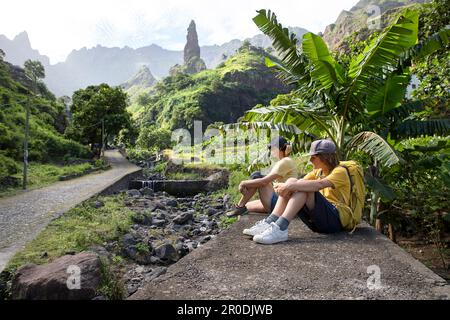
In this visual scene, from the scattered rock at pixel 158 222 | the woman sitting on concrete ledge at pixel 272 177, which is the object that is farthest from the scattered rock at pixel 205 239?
the woman sitting on concrete ledge at pixel 272 177

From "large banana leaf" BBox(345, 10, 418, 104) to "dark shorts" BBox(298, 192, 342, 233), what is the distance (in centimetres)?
252

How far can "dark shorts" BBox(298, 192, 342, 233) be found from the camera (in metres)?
3.70

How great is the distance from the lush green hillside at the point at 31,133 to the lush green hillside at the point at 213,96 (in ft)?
85.4

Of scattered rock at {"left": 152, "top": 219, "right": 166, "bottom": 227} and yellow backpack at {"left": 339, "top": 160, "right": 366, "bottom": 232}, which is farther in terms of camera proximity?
scattered rock at {"left": 152, "top": 219, "right": 166, "bottom": 227}

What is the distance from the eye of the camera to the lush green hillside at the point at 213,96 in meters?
61.4

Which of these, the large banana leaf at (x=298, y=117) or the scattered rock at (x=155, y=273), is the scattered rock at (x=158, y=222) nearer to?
the scattered rock at (x=155, y=273)

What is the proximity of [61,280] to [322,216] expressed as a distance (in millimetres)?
3400

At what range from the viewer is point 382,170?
19.9 feet

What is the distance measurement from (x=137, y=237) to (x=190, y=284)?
6.21 meters

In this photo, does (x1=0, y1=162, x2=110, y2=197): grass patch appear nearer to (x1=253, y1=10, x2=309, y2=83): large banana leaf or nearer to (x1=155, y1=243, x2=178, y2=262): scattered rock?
(x1=155, y1=243, x2=178, y2=262): scattered rock

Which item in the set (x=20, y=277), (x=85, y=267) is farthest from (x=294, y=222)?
(x=20, y=277)

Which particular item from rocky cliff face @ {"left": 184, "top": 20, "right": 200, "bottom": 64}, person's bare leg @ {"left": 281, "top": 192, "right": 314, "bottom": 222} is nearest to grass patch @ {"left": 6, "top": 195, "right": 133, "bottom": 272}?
person's bare leg @ {"left": 281, "top": 192, "right": 314, "bottom": 222}

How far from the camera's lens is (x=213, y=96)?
210 feet

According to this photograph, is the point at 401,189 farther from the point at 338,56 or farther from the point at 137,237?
the point at 137,237
